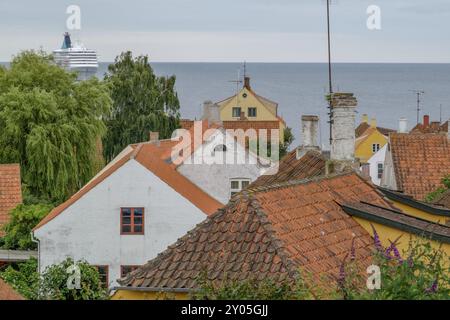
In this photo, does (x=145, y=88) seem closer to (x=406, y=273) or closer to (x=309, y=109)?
Result: (x=406, y=273)

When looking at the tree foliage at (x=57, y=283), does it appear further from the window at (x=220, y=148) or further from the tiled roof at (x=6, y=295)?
the window at (x=220, y=148)

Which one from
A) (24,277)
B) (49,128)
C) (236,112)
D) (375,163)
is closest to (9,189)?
(49,128)

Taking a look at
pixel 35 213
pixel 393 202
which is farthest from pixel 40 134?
pixel 393 202

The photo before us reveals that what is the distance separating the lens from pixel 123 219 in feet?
111

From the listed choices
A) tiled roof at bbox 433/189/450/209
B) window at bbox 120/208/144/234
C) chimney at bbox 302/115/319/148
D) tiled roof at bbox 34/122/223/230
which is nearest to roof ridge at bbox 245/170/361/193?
chimney at bbox 302/115/319/148

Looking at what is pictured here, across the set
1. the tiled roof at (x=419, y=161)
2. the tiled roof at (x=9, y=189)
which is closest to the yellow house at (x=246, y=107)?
the tiled roof at (x=419, y=161)

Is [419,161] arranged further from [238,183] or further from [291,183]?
[291,183]

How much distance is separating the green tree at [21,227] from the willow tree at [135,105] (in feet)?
105

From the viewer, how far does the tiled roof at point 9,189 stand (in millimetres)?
40375

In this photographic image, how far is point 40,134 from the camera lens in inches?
1949

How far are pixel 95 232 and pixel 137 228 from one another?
4.08 ft

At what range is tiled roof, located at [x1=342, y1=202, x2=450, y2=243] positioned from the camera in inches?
655

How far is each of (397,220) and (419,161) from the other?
23973mm

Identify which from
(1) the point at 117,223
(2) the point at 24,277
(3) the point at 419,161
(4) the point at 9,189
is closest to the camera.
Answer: (2) the point at 24,277
